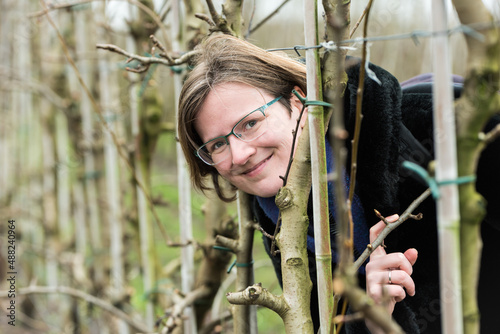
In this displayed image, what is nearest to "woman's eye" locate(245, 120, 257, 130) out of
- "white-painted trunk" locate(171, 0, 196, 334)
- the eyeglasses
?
the eyeglasses

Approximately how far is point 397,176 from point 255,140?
36 centimetres

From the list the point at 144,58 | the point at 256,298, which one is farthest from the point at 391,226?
the point at 144,58

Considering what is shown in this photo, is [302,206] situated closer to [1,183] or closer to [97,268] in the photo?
[97,268]

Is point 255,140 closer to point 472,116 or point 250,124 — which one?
point 250,124

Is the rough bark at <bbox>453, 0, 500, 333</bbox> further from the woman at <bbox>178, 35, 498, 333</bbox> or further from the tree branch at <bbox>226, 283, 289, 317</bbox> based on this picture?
the woman at <bbox>178, 35, 498, 333</bbox>

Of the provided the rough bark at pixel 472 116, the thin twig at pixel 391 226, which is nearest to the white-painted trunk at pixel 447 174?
the rough bark at pixel 472 116

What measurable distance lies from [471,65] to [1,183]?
4.33 meters

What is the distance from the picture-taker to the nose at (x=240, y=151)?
1188 mm

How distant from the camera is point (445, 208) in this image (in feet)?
1.94

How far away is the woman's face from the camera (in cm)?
119

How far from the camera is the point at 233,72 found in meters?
1.24

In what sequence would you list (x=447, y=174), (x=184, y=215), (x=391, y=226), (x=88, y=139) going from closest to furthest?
(x=447, y=174), (x=391, y=226), (x=184, y=215), (x=88, y=139)

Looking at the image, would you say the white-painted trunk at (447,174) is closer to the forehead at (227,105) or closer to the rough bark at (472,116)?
the rough bark at (472,116)

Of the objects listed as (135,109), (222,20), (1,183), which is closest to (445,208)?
(222,20)
